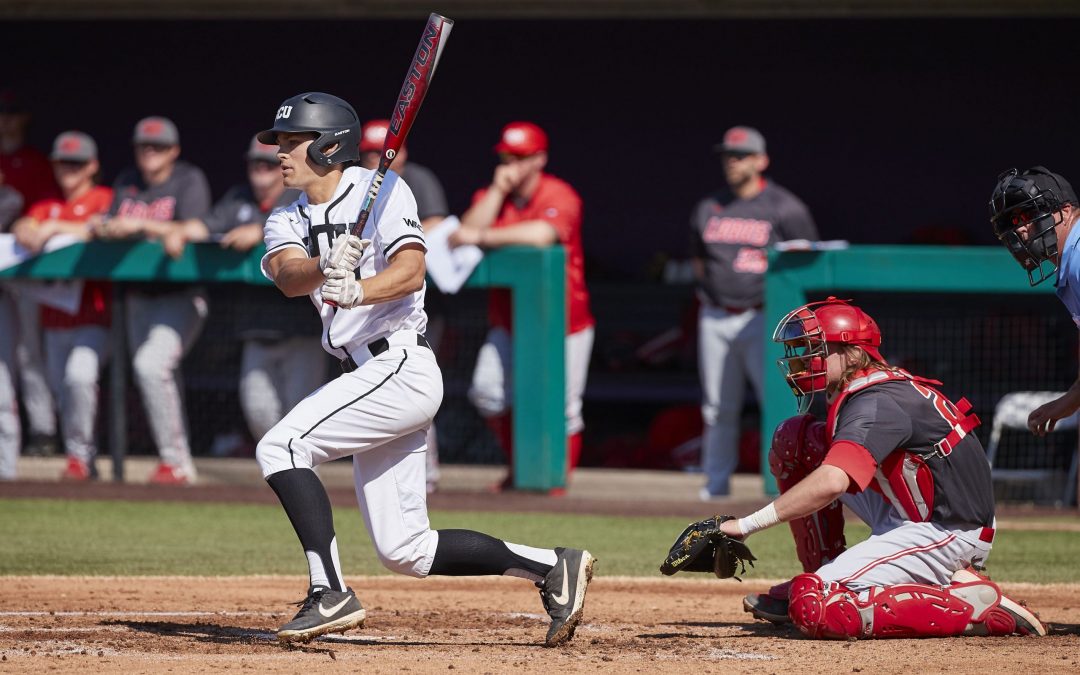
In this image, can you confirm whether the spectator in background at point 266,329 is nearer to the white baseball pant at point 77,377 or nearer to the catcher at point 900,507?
the white baseball pant at point 77,377

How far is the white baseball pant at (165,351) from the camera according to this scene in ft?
25.9

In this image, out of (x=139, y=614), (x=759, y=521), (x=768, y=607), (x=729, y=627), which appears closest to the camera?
(x=759, y=521)

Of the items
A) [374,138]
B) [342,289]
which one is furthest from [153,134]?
[342,289]

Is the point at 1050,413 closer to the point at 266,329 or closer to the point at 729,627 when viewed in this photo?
the point at 729,627

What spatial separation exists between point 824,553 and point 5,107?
6155 mm

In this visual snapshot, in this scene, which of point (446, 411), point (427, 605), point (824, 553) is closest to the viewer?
point (824, 553)

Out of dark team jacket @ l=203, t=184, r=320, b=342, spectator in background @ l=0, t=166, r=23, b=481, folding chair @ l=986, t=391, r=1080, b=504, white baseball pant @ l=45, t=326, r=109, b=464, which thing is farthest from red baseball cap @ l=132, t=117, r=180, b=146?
folding chair @ l=986, t=391, r=1080, b=504

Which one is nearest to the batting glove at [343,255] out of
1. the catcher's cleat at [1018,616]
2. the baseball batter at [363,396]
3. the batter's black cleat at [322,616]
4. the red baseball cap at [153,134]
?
the baseball batter at [363,396]

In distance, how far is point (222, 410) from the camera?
328 inches

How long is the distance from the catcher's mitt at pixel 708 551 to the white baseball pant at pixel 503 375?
149 inches

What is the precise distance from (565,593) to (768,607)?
705 millimetres

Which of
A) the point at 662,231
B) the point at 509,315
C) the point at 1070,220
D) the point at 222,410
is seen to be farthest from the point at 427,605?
the point at 662,231

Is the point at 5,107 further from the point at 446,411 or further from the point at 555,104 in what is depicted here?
the point at 555,104

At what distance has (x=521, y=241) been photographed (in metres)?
7.75
